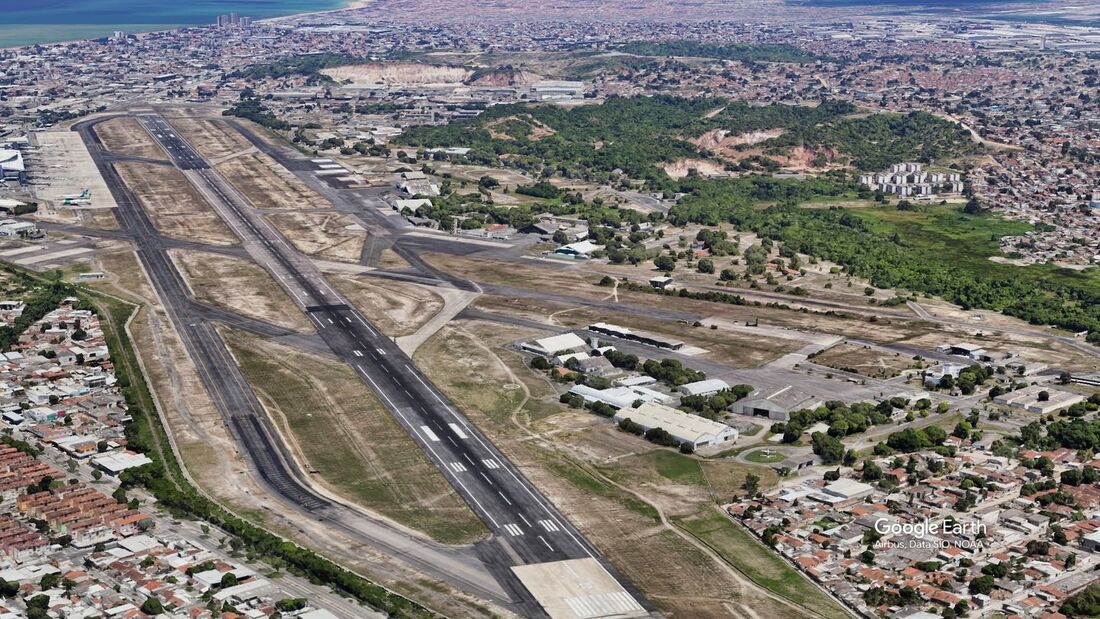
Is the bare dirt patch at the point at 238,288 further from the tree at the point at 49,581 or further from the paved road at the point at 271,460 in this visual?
the tree at the point at 49,581

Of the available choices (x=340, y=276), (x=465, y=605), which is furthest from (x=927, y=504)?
(x=340, y=276)

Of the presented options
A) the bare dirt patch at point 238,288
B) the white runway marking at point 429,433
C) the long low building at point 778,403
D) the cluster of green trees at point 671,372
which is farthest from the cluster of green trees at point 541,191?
the white runway marking at point 429,433

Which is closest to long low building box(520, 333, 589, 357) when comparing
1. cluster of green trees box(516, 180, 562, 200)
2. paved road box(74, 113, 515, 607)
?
paved road box(74, 113, 515, 607)

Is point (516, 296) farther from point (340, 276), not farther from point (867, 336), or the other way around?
point (867, 336)

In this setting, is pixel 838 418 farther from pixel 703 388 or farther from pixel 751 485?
pixel 751 485

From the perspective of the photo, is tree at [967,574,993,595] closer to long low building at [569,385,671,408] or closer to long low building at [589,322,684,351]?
long low building at [569,385,671,408]

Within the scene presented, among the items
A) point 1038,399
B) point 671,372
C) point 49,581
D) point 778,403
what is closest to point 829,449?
point 778,403
